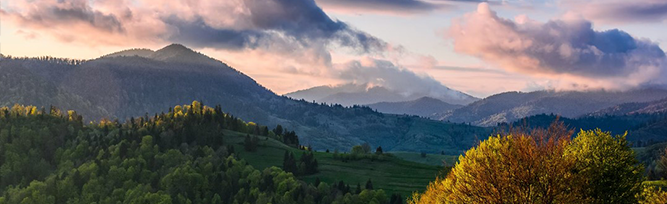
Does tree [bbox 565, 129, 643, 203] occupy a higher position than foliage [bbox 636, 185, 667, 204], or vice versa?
tree [bbox 565, 129, 643, 203]

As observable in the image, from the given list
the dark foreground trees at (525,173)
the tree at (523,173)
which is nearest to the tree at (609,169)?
the dark foreground trees at (525,173)

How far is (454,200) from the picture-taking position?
236 feet

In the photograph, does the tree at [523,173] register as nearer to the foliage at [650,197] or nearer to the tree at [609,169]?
the tree at [609,169]

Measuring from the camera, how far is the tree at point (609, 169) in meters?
79.1

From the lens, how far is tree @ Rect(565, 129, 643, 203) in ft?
259

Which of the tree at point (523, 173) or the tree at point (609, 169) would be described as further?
the tree at point (609, 169)

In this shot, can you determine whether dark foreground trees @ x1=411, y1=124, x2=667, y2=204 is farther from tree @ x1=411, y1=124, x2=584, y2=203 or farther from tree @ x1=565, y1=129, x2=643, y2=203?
tree @ x1=565, y1=129, x2=643, y2=203

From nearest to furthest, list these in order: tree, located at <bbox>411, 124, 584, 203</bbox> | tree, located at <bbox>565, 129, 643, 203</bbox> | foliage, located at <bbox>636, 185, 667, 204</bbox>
→ tree, located at <bbox>411, 124, 584, 203</bbox> < foliage, located at <bbox>636, 185, 667, 204</bbox> < tree, located at <bbox>565, 129, 643, 203</bbox>

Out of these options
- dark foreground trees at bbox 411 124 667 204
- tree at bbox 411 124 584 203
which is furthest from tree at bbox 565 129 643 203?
tree at bbox 411 124 584 203

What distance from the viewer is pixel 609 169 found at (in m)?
80.1

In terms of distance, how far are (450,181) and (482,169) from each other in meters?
9.31

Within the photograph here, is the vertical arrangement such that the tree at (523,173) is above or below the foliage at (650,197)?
above

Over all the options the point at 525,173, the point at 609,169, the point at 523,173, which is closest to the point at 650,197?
the point at 609,169

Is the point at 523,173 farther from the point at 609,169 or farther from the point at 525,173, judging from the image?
the point at 609,169
